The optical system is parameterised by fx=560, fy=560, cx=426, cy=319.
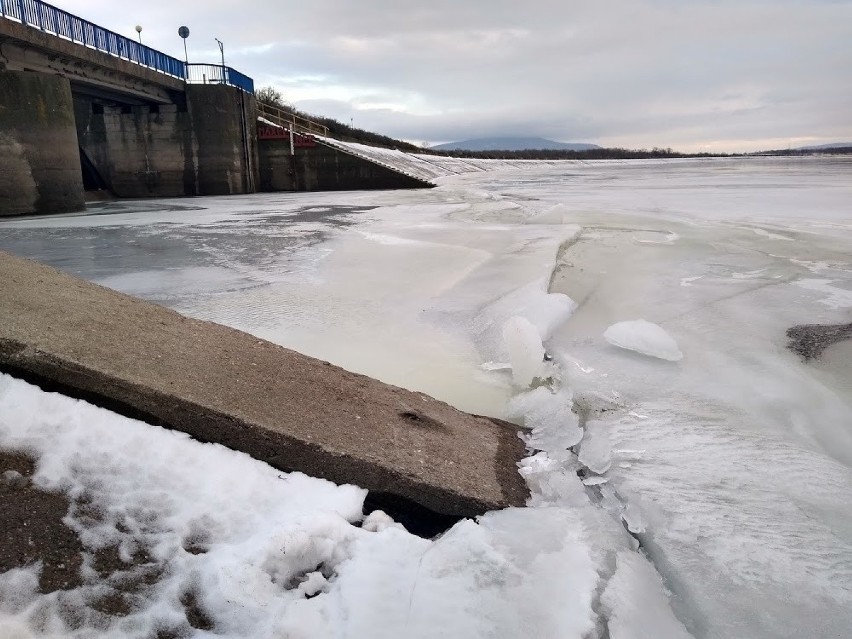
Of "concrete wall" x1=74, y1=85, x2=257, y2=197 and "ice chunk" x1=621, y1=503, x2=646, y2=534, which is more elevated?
"concrete wall" x1=74, y1=85, x2=257, y2=197

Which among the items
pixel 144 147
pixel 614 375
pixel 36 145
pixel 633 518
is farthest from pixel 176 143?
pixel 633 518

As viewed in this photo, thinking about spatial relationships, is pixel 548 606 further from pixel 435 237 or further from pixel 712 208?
pixel 712 208

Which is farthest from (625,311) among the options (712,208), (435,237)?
(712,208)

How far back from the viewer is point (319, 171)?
23922mm

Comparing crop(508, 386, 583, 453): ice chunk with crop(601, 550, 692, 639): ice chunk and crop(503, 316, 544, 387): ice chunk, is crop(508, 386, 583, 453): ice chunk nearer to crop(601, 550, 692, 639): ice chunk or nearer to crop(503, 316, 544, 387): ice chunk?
crop(503, 316, 544, 387): ice chunk

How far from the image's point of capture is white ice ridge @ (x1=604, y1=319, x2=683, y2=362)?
3764mm

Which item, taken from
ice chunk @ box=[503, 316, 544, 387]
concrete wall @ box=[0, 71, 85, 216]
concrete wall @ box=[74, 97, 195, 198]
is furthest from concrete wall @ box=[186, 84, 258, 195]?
ice chunk @ box=[503, 316, 544, 387]

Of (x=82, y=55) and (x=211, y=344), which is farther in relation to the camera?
(x=82, y=55)

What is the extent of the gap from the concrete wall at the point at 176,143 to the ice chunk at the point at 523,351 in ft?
72.0

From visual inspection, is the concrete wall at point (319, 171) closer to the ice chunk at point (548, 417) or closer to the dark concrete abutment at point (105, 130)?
the dark concrete abutment at point (105, 130)

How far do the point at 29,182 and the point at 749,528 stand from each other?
17.6 meters

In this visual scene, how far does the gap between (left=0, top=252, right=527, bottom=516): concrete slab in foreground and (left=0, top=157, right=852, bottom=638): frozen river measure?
0.88ft

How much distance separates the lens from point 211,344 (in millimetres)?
2891

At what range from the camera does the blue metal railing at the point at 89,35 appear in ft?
45.9
